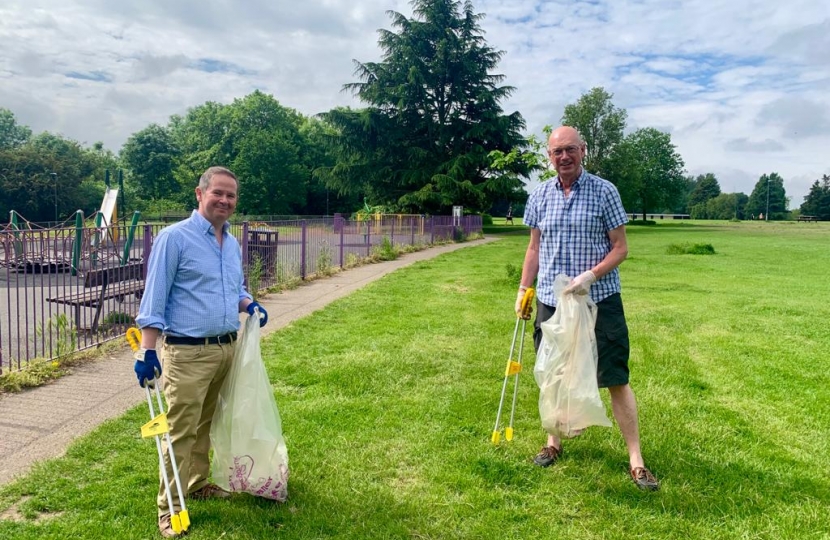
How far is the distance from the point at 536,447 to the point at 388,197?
123 feet

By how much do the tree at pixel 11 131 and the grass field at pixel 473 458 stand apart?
255ft

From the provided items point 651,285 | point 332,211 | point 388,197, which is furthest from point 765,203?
point 651,285

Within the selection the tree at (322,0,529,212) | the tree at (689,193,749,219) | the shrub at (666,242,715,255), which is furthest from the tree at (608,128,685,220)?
the tree at (689,193,749,219)

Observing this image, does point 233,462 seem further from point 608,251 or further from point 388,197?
point 388,197

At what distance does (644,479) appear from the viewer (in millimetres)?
3455

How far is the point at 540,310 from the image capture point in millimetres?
3734

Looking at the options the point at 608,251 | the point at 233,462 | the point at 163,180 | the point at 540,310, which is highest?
the point at 163,180

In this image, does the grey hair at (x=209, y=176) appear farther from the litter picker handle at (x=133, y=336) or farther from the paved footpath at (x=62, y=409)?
the paved footpath at (x=62, y=409)

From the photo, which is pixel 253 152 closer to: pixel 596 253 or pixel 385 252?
pixel 385 252

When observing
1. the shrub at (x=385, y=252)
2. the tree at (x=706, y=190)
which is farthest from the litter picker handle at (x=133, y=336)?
the tree at (x=706, y=190)

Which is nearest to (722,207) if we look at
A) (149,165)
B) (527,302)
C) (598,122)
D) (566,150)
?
(598,122)

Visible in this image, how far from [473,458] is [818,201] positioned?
118 meters

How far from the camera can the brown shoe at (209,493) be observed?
3241 mm

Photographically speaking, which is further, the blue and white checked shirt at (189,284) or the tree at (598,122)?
the tree at (598,122)
